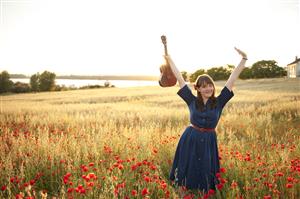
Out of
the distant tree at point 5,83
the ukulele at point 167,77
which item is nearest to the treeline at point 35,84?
the distant tree at point 5,83

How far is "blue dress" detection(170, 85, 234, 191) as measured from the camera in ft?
13.7

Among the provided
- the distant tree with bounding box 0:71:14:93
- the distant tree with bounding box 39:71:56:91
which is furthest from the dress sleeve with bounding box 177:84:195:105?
the distant tree with bounding box 39:71:56:91

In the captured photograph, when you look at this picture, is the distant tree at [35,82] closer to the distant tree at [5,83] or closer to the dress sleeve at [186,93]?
the distant tree at [5,83]

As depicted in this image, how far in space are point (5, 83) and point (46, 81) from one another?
7.86 metres

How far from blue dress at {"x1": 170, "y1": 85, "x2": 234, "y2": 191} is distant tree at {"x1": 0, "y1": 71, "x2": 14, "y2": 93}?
54.9 metres

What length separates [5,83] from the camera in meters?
53.9

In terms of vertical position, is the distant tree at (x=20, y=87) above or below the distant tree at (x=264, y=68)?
below

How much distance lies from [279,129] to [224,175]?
15.9ft

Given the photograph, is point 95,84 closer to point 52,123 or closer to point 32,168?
point 52,123

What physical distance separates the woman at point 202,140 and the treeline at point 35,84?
178 feet

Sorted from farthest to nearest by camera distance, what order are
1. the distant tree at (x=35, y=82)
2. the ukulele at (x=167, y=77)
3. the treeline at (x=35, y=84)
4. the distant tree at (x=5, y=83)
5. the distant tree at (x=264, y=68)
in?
1. the distant tree at (x=264, y=68)
2. the distant tree at (x=35, y=82)
3. the treeline at (x=35, y=84)
4. the distant tree at (x=5, y=83)
5. the ukulele at (x=167, y=77)

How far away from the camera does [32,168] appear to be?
15.4 feet

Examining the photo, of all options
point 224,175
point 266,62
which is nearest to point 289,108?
point 224,175

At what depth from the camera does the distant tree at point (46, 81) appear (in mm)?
59656
